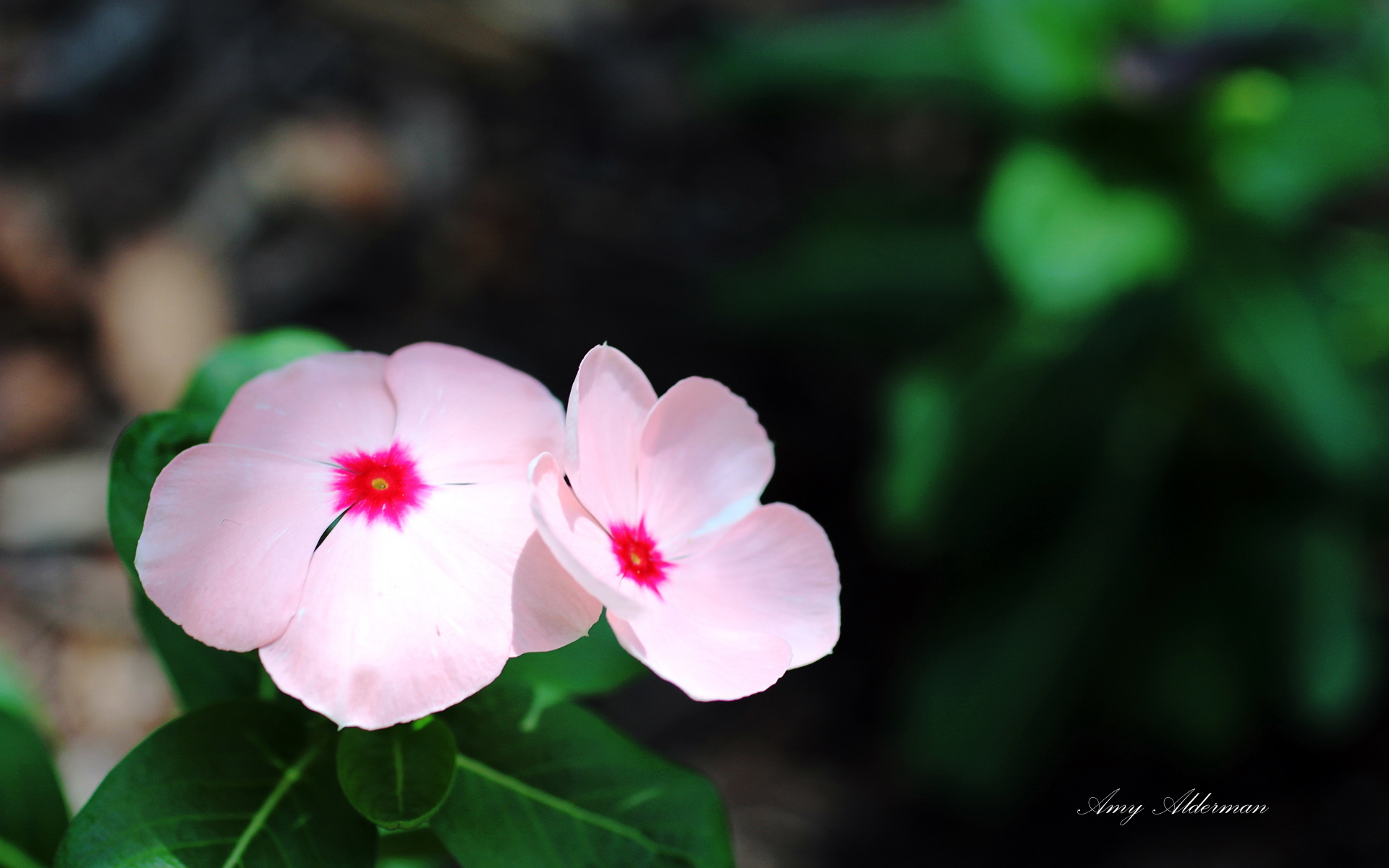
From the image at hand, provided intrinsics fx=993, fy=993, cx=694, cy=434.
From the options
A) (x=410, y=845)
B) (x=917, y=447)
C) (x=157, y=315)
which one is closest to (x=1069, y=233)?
(x=917, y=447)

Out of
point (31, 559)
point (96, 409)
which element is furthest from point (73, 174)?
point (31, 559)

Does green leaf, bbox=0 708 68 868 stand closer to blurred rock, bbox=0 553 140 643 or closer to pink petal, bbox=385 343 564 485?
pink petal, bbox=385 343 564 485

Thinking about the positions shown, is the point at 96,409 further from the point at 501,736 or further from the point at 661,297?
the point at 501,736

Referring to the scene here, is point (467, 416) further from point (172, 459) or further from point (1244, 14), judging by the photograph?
point (1244, 14)

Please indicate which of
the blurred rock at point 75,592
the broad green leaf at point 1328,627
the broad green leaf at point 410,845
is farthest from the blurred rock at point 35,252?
the broad green leaf at point 1328,627

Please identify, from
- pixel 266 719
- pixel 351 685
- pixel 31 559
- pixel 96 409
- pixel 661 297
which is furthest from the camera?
pixel 661 297

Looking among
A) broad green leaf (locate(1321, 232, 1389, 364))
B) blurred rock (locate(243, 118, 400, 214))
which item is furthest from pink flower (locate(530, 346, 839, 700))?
blurred rock (locate(243, 118, 400, 214))
